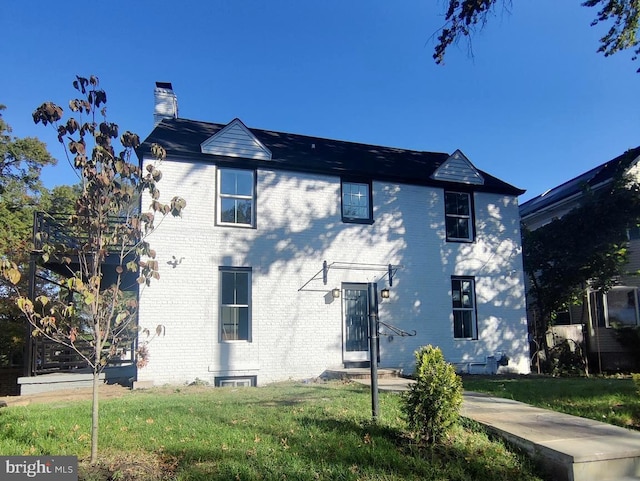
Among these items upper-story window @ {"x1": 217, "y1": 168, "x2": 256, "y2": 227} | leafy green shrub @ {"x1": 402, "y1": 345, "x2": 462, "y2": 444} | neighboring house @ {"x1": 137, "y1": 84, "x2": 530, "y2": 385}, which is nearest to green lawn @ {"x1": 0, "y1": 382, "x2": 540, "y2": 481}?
leafy green shrub @ {"x1": 402, "y1": 345, "x2": 462, "y2": 444}

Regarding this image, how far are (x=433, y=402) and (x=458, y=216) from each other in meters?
9.89

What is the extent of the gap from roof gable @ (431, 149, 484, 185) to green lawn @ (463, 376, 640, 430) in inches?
245

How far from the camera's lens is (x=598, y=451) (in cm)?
493

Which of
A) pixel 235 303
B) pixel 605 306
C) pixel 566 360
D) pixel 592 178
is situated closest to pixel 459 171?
pixel 566 360

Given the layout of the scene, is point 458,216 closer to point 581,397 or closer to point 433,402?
point 581,397

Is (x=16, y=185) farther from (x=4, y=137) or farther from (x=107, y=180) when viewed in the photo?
(x=107, y=180)

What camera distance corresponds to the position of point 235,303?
38.4 feet

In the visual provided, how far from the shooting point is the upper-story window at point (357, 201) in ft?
43.3

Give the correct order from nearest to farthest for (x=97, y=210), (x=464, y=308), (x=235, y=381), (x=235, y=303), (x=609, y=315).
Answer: (x=97, y=210) → (x=235, y=381) → (x=235, y=303) → (x=464, y=308) → (x=609, y=315)

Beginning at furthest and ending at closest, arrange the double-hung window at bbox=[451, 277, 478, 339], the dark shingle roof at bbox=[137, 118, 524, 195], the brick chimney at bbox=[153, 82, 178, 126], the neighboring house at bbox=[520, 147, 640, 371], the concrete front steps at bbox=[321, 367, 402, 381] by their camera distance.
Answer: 1. the neighboring house at bbox=[520, 147, 640, 371]
2. the brick chimney at bbox=[153, 82, 178, 126]
3. the double-hung window at bbox=[451, 277, 478, 339]
4. the dark shingle roof at bbox=[137, 118, 524, 195]
5. the concrete front steps at bbox=[321, 367, 402, 381]

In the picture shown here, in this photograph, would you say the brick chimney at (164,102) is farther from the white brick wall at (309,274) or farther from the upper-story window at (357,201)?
the upper-story window at (357,201)

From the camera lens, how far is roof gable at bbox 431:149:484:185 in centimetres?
1417

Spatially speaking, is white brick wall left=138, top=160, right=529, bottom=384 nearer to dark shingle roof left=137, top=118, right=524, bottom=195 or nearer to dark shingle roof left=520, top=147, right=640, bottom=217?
dark shingle roof left=137, top=118, right=524, bottom=195

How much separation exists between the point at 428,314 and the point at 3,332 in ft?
48.5
